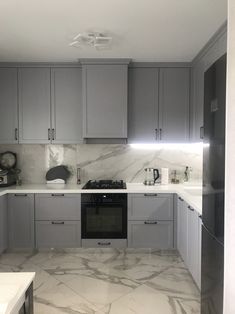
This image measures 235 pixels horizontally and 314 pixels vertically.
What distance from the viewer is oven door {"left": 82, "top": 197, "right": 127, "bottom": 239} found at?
371 centimetres

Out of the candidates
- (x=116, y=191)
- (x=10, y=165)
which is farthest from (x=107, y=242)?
(x=10, y=165)

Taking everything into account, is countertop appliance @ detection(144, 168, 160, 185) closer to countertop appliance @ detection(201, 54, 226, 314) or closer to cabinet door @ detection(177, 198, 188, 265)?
cabinet door @ detection(177, 198, 188, 265)

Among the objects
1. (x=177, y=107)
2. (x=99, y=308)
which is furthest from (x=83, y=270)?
(x=177, y=107)

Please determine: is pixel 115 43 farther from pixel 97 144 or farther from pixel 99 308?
pixel 99 308

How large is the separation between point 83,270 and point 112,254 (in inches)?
22.3

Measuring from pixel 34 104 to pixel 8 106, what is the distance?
34 cm

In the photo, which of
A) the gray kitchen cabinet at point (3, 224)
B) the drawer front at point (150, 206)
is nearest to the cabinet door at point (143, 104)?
the drawer front at point (150, 206)

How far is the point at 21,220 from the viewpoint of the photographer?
3740 millimetres

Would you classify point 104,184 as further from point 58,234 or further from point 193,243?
point 193,243

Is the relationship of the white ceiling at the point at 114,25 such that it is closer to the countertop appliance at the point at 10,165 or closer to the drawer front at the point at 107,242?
the countertop appliance at the point at 10,165

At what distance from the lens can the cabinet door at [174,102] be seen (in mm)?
3910

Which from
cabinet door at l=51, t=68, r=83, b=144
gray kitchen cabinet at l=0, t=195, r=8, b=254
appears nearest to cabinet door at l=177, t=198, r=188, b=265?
cabinet door at l=51, t=68, r=83, b=144

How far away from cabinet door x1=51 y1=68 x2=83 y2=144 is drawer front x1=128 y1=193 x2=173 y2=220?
3.57 ft

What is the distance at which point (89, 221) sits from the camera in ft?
12.2
